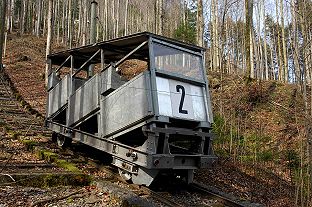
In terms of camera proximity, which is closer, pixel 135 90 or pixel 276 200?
pixel 135 90

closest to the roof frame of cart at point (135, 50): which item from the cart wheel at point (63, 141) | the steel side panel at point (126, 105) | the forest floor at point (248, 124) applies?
the steel side panel at point (126, 105)

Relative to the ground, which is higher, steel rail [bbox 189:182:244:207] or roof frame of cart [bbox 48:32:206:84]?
roof frame of cart [bbox 48:32:206:84]

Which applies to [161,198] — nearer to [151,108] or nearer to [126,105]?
[151,108]

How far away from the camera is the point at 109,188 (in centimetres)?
607

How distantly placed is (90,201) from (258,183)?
18.0 feet

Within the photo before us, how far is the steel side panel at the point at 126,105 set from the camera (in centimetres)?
670

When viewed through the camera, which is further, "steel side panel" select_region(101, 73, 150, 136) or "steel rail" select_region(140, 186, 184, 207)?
"steel side panel" select_region(101, 73, 150, 136)

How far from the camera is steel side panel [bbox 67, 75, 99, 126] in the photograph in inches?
328

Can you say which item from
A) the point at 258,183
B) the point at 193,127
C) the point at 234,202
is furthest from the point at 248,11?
the point at 234,202

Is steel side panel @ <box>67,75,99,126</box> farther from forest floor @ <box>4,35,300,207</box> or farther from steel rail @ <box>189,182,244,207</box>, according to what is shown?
forest floor @ <box>4,35,300,207</box>

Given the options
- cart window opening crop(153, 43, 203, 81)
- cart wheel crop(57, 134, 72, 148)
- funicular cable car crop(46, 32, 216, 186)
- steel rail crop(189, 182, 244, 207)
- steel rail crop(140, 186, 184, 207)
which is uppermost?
cart window opening crop(153, 43, 203, 81)

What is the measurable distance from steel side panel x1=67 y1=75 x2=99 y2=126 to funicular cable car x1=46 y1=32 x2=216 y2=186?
3 centimetres

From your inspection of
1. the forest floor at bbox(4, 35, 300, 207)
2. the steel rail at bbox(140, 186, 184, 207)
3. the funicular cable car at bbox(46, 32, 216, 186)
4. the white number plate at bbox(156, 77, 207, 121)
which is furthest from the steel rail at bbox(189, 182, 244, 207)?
the white number plate at bbox(156, 77, 207, 121)

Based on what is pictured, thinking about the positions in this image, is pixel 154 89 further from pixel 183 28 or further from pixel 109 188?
pixel 183 28
